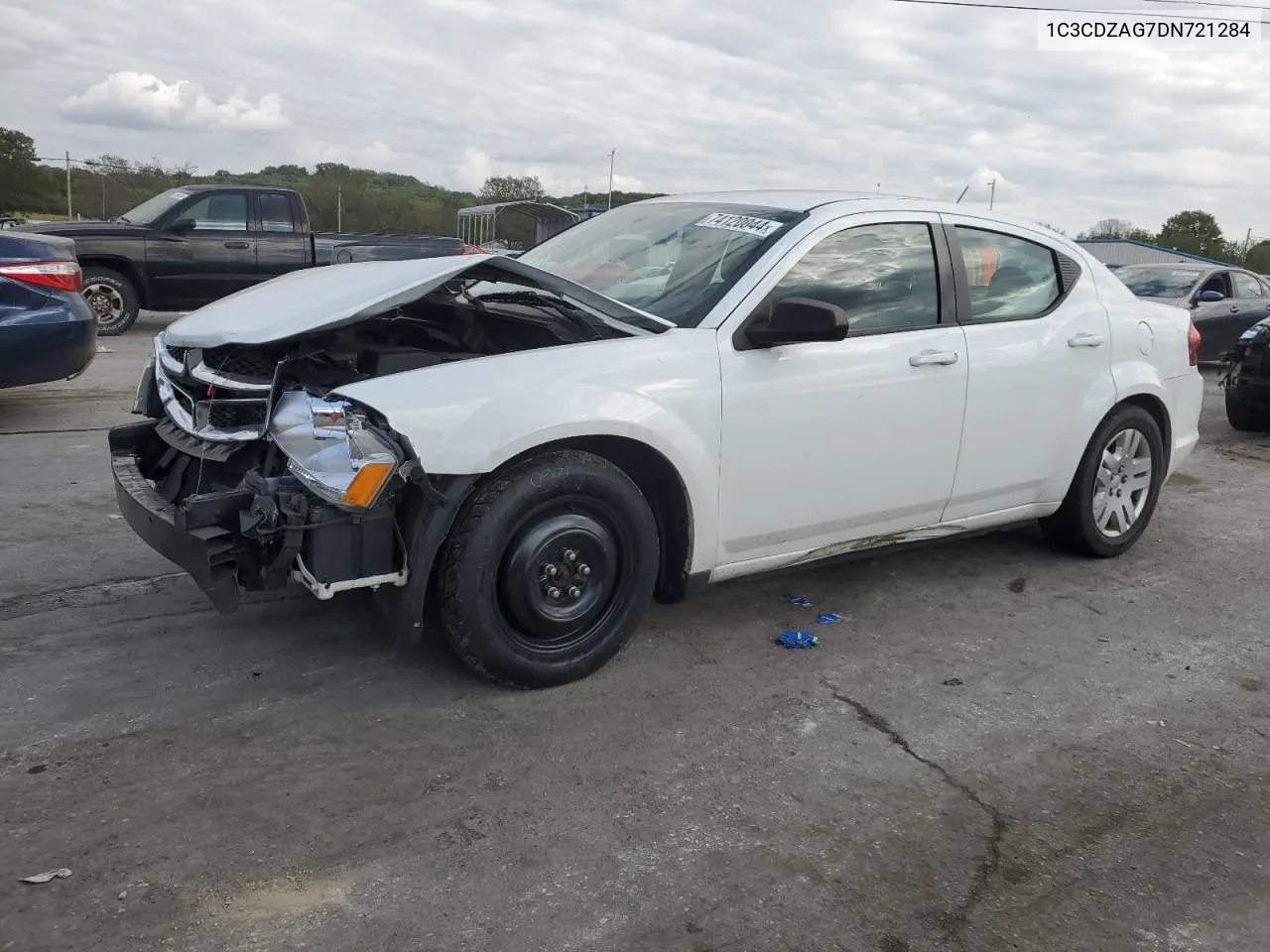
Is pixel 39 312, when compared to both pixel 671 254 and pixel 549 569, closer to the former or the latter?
pixel 671 254

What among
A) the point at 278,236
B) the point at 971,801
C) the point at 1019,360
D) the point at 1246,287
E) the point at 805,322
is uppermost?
the point at 278,236

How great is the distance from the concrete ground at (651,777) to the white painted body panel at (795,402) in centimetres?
55

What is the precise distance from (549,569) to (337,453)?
0.79 m

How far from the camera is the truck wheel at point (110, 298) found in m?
12.4

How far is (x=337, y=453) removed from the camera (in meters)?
3.20

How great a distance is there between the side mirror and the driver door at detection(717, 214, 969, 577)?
143 millimetres

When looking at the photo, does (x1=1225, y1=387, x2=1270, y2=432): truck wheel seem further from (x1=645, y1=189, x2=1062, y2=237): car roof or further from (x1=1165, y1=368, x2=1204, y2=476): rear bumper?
(x1=645, y1=189, x2=1062, y2=237): car roof

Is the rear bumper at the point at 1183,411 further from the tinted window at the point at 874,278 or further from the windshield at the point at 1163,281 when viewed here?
the windshield at the point at 1163,281

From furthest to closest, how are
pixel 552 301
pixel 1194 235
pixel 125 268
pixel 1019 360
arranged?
pixel 1194 235, pixel 125 268, pixel 1019 360, pixel 552 301

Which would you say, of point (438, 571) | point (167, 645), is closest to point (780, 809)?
point (438, 571)

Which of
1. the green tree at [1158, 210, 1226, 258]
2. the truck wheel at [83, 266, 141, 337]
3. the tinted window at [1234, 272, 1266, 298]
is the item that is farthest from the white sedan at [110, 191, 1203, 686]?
the green tree at [1158, 210, 1226, 258]

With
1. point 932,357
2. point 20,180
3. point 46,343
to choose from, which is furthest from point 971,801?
point 20,180

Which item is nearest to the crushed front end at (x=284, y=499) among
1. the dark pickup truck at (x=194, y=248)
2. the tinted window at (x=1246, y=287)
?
the dark pickup truck at (x=194, y=248)

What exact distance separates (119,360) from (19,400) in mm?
2394
